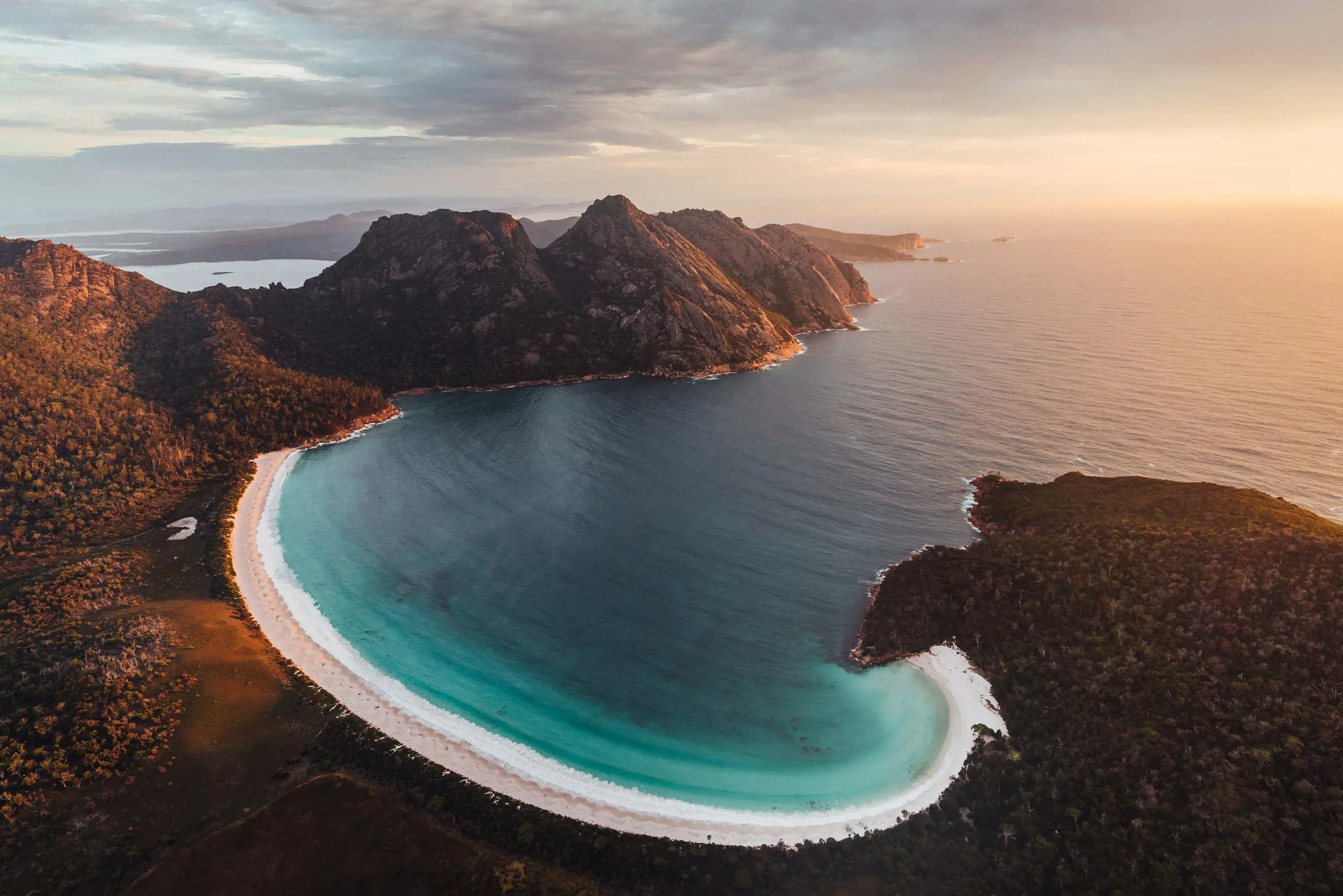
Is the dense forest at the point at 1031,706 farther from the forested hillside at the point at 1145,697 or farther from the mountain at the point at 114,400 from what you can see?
the mountain at the point at 114,400

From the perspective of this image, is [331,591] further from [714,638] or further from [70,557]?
[714,638]

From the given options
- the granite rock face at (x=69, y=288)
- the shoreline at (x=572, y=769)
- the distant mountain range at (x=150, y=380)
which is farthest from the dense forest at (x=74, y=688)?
the granite rock face at (x=69, y=288)

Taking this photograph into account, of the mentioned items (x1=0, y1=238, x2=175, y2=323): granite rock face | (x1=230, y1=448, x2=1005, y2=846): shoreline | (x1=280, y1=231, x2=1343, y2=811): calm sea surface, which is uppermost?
(x1=0, y1=238, x2=175, y2=323): granite rock face

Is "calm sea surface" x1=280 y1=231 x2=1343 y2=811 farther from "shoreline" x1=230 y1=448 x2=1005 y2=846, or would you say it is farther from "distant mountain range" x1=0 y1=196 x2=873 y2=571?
"distant mountain range" x1=0 y1=196 x2=873 y2=571

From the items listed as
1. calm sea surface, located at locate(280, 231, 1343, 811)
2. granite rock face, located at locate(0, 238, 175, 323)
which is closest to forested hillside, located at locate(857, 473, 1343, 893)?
calm sea surface, located at locate(280, 231, 1343, 811)

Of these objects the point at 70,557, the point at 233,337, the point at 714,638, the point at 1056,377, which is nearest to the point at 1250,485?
the point at 1056,377

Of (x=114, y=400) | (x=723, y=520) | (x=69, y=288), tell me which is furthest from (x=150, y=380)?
(x=723, y=520)
